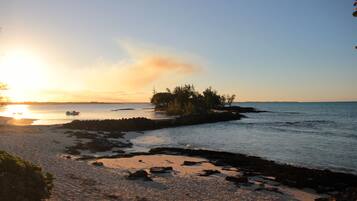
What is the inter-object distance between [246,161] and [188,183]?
934cm

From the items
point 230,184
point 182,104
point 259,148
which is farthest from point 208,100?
point 230,184

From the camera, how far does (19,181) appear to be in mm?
9938

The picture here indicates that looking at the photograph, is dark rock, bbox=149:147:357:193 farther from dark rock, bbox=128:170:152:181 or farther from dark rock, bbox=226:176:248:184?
dark rock, bbox=128:170:152:181

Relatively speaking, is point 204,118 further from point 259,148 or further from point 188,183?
point 188,183

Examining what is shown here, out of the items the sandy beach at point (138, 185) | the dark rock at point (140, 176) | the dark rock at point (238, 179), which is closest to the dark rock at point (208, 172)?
the sandy beach at point (138, 185)

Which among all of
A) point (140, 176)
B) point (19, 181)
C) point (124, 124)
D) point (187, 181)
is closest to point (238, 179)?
point (187, 181)

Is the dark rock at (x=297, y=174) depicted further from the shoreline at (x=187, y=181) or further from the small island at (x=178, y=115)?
the small island at (x=178, y=115)

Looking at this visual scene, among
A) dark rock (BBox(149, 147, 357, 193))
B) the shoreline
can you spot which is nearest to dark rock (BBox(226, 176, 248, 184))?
the shoreline

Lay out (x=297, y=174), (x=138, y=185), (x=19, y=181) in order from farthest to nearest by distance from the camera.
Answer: (x=297, y=174) < (x=138, y=185) < (x=19, y=181)

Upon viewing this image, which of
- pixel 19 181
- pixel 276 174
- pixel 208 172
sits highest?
pixel 19 181

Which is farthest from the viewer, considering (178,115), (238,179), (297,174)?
(178,115)

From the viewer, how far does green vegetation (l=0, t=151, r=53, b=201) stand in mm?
9602

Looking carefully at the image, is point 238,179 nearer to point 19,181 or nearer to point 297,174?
point 297,174

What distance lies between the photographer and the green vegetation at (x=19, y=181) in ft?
31.5
